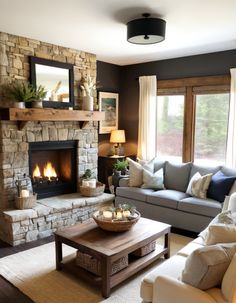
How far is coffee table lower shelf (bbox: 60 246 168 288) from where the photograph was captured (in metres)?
2.63

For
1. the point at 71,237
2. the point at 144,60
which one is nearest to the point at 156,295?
the point at 71,237

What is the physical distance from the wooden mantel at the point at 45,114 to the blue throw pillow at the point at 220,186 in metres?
2.15

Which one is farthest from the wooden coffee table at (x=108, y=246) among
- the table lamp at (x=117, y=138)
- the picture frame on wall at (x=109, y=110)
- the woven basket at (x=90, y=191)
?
the picture frame on wall at (x=109, y=110)

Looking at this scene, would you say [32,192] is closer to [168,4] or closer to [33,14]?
[33,14]

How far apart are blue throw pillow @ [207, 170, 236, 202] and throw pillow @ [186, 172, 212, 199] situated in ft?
0.20

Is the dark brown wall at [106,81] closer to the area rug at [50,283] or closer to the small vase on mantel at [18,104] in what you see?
the small vase on mantel at [18,104]

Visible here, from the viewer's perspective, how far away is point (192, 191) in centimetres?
412

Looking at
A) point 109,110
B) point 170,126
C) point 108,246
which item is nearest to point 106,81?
point 109,110

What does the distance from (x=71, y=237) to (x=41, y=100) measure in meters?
2.14

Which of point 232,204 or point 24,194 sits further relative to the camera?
point 24,194

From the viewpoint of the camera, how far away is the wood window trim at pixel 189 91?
488cm

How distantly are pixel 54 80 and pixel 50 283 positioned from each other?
9.53 feet

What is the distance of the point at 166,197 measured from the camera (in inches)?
164

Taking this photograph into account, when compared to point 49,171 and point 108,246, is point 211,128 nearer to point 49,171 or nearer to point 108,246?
point 49,171
